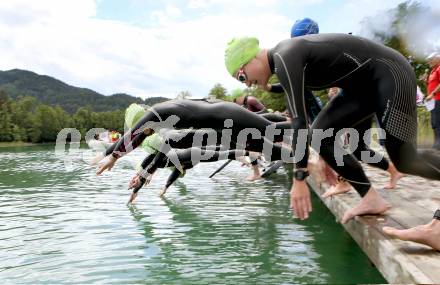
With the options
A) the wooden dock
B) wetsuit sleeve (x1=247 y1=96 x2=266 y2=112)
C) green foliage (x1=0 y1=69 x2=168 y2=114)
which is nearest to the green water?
the wooden dock

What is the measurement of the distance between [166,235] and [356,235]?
2.11 m

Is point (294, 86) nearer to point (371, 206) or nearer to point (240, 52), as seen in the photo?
point (240, 52)

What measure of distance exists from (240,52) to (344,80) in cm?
92

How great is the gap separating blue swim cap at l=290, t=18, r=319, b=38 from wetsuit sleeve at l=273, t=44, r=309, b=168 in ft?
8.73

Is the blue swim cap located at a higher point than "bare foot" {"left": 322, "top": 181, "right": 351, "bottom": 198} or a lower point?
higher

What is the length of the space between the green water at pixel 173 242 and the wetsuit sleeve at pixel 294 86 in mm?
1132

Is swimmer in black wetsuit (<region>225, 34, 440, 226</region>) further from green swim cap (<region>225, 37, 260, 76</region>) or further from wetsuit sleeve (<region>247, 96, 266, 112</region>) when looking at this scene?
wetsuit sleeve (<region>247, 96, 266, 112</region>)

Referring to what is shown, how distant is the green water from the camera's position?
3691 millimetres

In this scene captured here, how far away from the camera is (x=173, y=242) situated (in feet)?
15.7

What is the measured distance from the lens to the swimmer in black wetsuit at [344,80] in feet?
11.0

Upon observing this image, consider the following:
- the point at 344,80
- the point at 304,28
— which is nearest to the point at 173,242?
the point at 344,80

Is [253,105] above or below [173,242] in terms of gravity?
above

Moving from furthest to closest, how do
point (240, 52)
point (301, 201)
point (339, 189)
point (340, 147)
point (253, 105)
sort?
point (253, 105)
point (339, 189)
point (340, 147)
point (240, 52)
point (301, 201)

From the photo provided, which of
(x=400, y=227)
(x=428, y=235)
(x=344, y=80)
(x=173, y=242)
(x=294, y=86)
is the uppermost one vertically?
(x=344, y=80)
